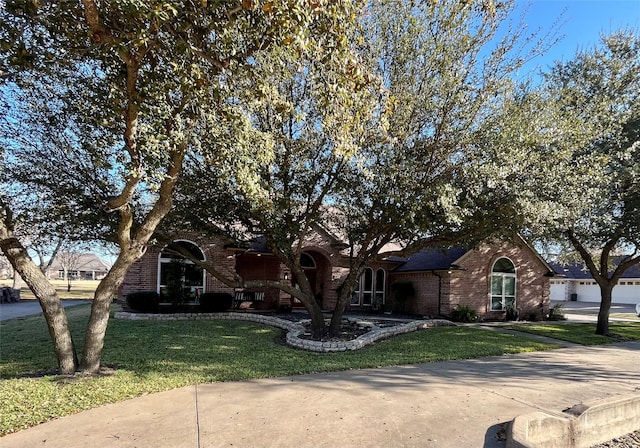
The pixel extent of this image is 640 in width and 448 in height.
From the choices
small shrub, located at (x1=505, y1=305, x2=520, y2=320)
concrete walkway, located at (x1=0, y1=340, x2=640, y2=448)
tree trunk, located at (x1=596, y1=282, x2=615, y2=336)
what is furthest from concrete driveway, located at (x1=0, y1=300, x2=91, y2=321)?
tree trunk, located at (x1=596, y1=282, x2=615, y2=336)

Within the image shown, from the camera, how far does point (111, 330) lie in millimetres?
12195

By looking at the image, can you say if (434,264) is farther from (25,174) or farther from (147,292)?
(25,174)

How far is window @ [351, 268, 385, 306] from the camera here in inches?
839

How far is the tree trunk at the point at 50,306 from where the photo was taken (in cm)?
661

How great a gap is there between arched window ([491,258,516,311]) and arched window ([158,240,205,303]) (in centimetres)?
1303

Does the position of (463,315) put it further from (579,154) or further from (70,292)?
(70,292)

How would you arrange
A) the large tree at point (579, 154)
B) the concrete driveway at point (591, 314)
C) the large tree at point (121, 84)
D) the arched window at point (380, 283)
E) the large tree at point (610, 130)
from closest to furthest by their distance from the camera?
the large tree at point (121, 84), the large tree at point (579, 154), the large tree at point (610, 130), the arched window at point (380, 283), the concrete driveway at point (591, 314)

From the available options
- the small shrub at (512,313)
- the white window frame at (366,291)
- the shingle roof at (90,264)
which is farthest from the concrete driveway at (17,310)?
the shingle roof at (90,264)

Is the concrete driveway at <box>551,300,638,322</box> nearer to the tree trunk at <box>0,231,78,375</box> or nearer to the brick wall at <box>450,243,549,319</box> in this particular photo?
the brick wall at <box>450,243,549,319</box>

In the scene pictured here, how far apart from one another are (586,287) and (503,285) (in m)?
28.9

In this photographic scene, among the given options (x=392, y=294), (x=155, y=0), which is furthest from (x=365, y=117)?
(x=392, y=294)

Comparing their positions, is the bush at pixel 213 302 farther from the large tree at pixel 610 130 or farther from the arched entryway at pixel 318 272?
the large tree at pixel 610 130

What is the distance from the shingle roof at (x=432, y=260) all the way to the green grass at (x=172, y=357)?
456 cm

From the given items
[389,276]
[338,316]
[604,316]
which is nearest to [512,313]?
[604,316]
